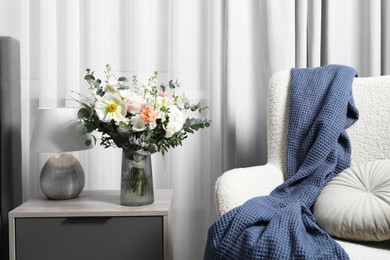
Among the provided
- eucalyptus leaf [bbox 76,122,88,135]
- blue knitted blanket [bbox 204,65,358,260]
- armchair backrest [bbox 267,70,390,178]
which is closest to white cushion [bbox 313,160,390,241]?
blue knitted blanket [bbox 204,65,358,260]

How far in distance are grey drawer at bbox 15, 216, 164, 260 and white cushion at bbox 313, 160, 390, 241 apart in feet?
1.79

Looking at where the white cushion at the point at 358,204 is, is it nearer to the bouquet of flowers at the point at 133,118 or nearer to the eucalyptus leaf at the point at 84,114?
the bouquet of flowers at the point at 133,118

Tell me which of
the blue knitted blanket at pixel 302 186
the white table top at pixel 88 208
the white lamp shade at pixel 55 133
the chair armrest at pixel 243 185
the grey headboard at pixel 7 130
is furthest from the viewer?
the grey headboard at pixel 7 130

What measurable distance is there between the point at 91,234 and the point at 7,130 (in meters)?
0.56

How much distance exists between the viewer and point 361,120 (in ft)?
5.48

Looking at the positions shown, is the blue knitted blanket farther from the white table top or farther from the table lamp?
the table lamp

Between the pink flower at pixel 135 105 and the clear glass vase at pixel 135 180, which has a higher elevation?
the pink flower at pixel 135 105

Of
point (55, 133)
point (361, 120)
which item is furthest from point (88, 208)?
point (361, 120)

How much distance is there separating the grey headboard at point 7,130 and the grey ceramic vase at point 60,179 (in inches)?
6.7

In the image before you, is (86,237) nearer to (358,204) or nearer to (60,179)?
(60,179)

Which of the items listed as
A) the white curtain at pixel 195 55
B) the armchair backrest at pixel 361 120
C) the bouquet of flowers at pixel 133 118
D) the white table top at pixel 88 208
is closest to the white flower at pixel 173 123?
the bouquet of flowers at pixel 133 118

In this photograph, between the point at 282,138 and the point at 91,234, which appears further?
the point at 282,138

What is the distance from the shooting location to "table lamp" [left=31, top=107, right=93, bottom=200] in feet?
5.34

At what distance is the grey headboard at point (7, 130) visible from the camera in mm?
1742
